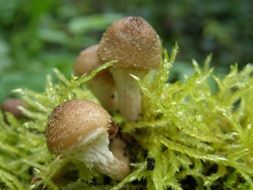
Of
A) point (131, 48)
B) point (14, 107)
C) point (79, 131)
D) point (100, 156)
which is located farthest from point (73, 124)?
point (14, 107)

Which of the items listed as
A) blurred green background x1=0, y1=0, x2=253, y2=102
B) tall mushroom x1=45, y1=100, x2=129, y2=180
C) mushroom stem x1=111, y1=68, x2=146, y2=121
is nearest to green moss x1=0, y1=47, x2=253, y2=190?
mushroom stem x1=111, y1=68, x2=146, y2=121

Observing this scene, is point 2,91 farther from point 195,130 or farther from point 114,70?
point 195,130

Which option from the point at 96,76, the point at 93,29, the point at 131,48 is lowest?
the point at 93,29

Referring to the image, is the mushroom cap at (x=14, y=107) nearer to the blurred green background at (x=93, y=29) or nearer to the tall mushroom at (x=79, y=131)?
the tall mushroom at (x=79, y=131)

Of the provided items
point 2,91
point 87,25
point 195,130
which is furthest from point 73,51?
point 195,130

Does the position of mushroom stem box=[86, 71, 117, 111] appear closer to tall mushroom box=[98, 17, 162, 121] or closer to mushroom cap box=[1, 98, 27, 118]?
tall mushroom box=[98, 17, 162, 121]

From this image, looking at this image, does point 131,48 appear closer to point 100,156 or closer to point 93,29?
point 100,156

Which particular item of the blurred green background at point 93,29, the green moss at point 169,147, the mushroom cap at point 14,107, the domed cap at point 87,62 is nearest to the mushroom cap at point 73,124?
the green moss at point 169,147
